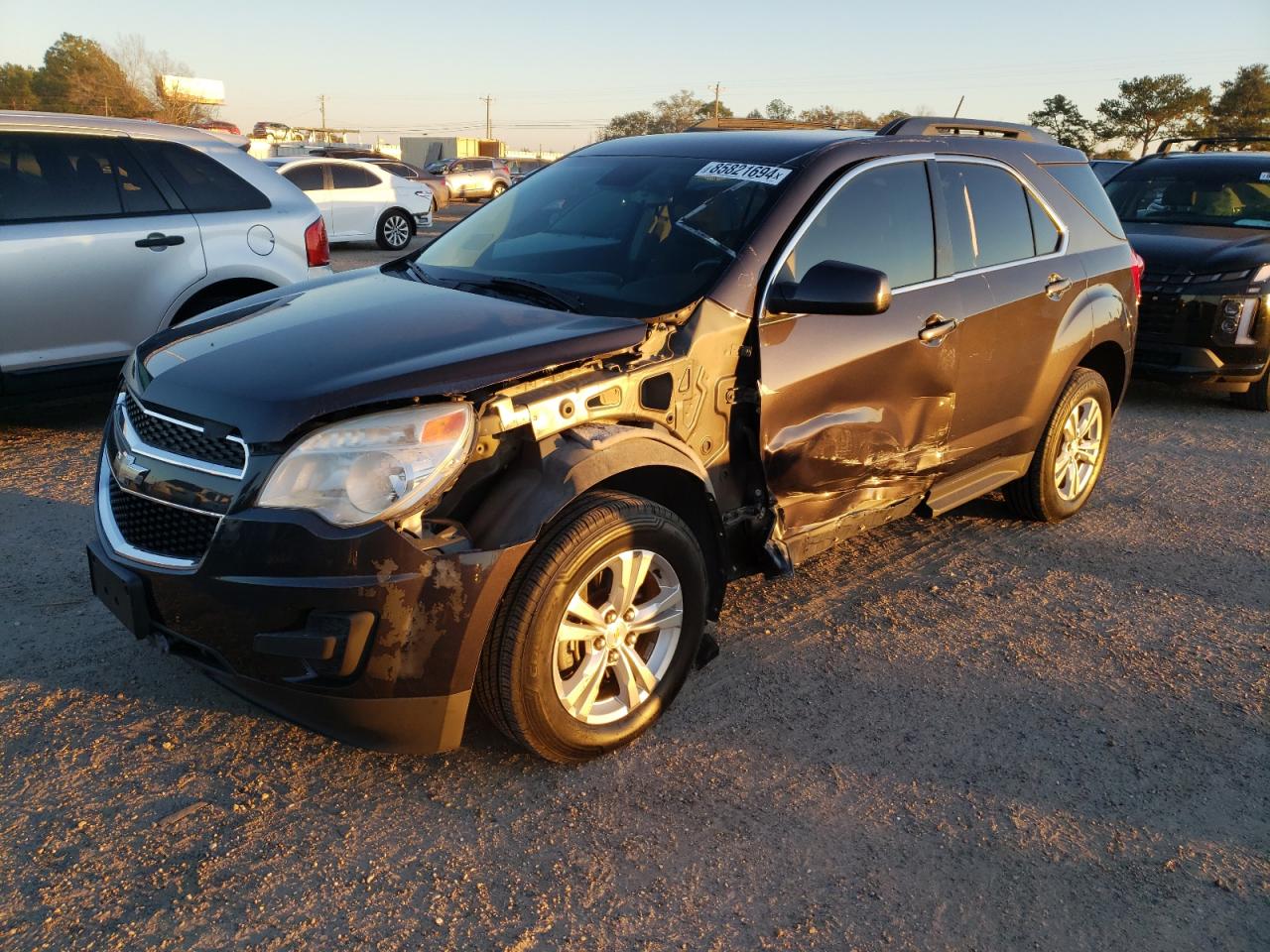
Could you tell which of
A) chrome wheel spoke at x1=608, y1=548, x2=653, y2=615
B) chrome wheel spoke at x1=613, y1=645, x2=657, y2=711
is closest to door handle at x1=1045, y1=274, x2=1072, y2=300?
chrome wheel spoke at x1=608, y1=548, x2=653, y2=615

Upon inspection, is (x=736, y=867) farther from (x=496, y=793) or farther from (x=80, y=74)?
(x=80, y=74)

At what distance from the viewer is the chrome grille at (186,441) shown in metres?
2.64

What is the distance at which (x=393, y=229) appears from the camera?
726 inches

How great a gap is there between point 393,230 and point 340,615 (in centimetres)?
1704

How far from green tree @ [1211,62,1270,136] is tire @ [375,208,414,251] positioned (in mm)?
43808

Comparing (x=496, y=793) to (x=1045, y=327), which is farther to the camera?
(x=1045, y=327)

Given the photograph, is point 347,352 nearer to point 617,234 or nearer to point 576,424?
point 576,424

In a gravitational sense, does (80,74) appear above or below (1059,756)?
above

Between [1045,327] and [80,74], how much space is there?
72165 mm

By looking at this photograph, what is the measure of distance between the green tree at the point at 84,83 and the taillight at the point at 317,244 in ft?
190

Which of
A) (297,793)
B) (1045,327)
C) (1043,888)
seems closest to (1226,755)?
(1043,888)

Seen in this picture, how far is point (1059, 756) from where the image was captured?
3191 millimetres

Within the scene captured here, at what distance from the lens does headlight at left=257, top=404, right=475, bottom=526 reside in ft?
8.33

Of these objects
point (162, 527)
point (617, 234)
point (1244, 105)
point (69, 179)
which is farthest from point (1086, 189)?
point (1244, 105)
